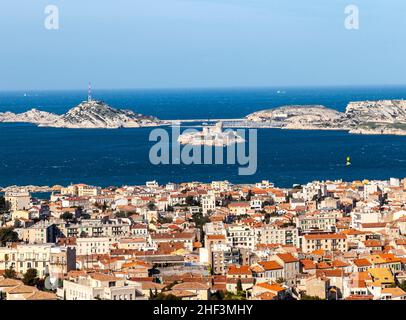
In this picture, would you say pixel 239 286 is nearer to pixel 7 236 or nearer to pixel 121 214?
pixel 7 236

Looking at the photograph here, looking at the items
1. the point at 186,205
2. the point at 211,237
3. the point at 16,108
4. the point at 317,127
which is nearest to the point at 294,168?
the point at 186,205

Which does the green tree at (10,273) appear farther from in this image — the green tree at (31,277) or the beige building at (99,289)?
the beige building at (99,289)

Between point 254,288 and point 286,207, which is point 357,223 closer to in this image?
point 286,207

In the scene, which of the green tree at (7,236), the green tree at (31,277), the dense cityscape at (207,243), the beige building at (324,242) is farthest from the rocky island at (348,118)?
the green tree at (31,277)

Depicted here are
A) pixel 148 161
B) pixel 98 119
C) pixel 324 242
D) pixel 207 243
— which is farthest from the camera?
pixel 98 119

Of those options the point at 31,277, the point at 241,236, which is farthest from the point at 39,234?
the point at 31,277
